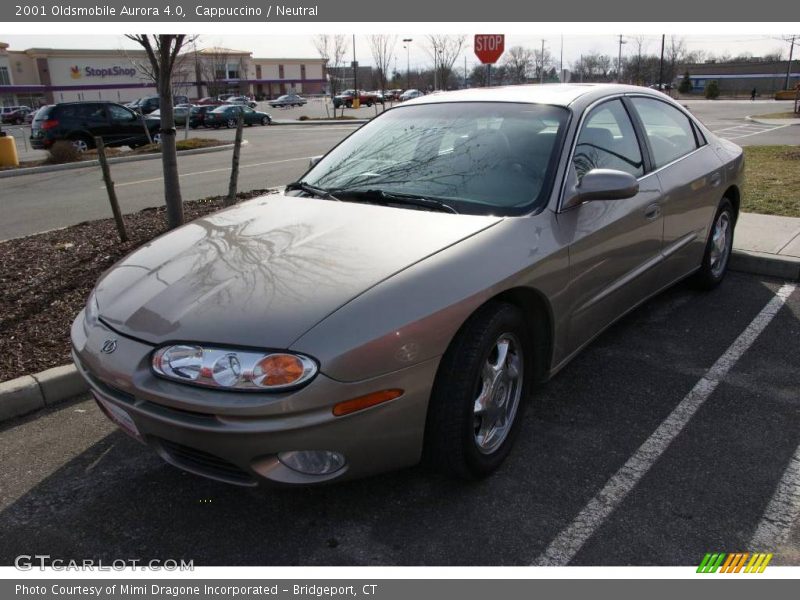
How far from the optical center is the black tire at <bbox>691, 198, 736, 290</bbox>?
502 cm

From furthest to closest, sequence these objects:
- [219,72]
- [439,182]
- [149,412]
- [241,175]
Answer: [219,72], [241,175], [439,182], [149,412]

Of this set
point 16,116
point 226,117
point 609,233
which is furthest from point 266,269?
point 16,116

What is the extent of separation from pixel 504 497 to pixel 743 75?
338ft

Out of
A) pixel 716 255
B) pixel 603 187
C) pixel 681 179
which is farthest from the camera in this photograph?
pixel 716 255

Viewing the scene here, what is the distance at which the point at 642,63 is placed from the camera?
8456 centimetres

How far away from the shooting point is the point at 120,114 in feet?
67.2

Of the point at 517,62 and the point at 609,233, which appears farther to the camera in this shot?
the point at 517,62

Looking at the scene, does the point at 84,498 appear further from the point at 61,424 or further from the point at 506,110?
the point at 506,110

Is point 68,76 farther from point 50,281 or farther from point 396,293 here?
point 396,293

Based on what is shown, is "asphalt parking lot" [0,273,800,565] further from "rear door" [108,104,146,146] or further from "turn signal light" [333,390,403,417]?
"rear door" [108,104,146,146]

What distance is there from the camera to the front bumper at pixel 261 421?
7.29ft

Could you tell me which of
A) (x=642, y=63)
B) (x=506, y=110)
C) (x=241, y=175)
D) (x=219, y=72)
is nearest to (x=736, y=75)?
(x=642, y=63)

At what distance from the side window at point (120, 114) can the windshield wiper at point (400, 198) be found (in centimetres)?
1952

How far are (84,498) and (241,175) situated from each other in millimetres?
11037
